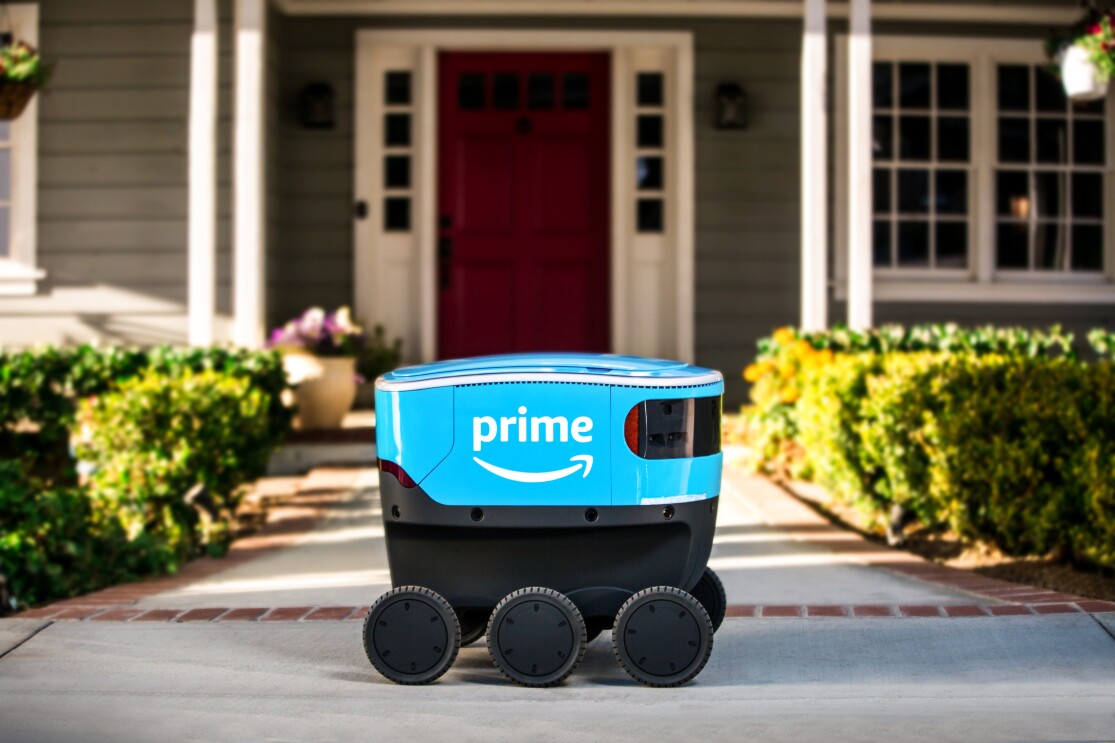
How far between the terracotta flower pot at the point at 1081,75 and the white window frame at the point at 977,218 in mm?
1633

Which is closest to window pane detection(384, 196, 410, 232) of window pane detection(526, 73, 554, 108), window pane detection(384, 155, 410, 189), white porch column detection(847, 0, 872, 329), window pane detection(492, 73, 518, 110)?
window pane detection(384, 155, 410, 189)

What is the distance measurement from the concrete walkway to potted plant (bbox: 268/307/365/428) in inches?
75.8

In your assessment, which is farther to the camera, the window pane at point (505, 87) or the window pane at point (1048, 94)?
the window pane at point (1048, 94)

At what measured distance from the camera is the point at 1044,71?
11.1m

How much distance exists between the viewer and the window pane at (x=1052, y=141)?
36.9 ft

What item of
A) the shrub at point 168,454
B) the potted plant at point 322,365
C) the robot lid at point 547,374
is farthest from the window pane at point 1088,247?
the robot lid at point 547,374

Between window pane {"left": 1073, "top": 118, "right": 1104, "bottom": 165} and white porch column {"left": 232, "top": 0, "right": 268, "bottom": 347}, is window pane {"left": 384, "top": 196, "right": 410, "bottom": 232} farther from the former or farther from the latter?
window pane {"left": 1073, "top": 118, "right": 1104, "bottom": 165}

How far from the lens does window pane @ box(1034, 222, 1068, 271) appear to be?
11.2 meters

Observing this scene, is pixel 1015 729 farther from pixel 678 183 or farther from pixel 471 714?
pixel 678 183

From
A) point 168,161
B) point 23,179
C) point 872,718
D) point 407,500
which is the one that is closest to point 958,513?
point 872,718

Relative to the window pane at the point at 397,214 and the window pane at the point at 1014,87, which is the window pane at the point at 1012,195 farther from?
the window pane at the point at 397,214

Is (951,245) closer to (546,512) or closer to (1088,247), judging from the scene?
(1088,247)

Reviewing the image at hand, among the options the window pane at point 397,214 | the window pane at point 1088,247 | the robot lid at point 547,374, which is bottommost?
the robot lid at point 547,374

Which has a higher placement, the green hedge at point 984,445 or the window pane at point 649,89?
the window pane at point 649,89
